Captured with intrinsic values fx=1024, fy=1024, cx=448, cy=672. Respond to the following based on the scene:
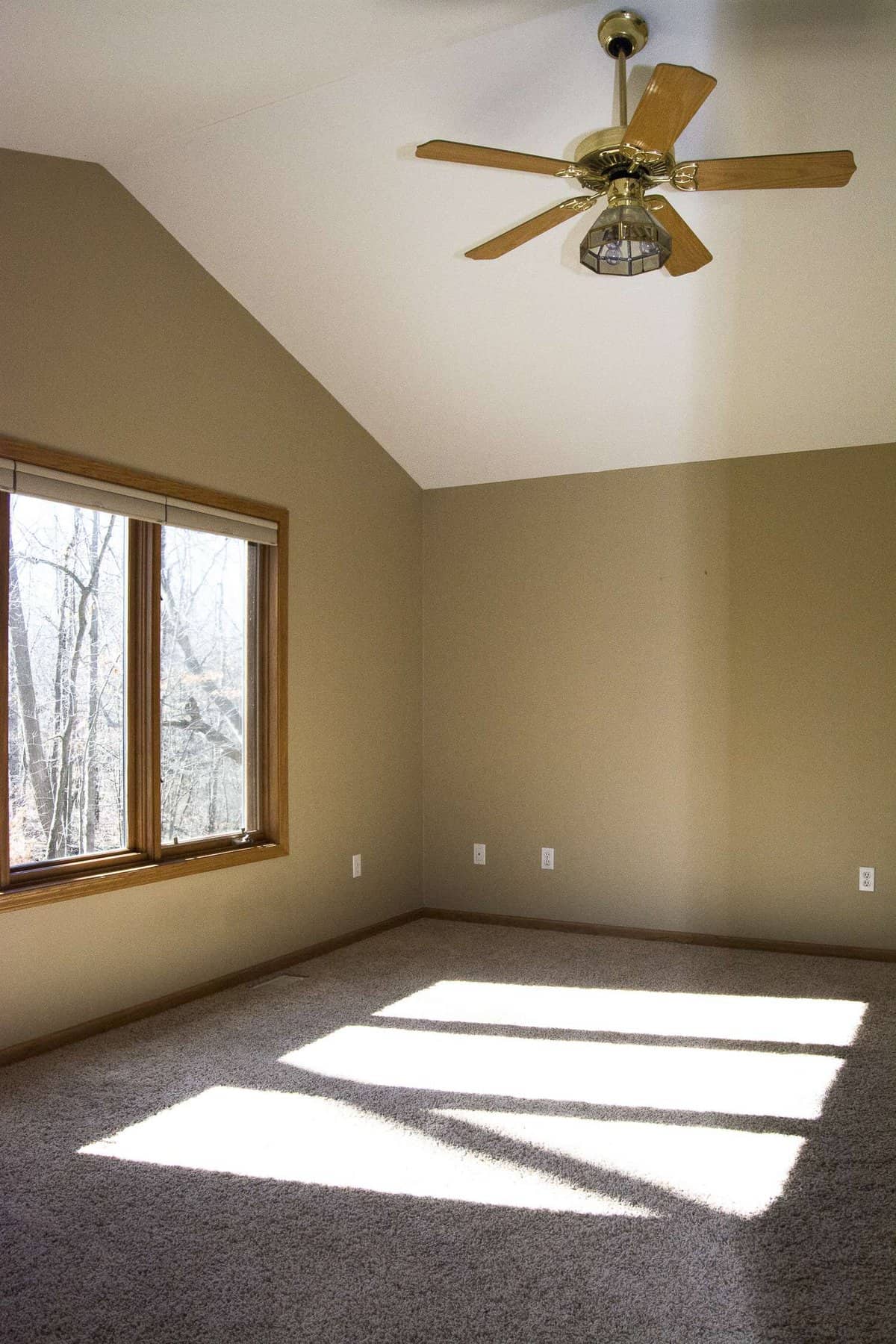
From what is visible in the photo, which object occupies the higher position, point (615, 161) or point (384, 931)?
point (615, 161)

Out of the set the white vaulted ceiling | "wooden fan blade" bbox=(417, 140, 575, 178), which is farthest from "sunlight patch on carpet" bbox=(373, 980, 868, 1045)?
"wooden fan blade" bbox=(417, 140, 575, 178)

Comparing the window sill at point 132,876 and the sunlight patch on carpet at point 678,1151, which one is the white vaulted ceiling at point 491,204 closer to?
the window sill at point 132,876

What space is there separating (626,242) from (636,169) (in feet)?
0.61

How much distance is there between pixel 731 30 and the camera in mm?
2713

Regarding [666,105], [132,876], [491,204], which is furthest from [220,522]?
[666,105]

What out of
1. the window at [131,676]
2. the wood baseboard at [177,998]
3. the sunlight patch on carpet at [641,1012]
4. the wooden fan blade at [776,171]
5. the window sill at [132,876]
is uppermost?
the wooden fan blade at [776,171]

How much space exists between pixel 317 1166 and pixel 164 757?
1829 millimetres

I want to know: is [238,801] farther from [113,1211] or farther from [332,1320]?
[332,1320]

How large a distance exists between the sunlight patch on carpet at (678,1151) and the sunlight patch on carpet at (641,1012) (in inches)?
32.0

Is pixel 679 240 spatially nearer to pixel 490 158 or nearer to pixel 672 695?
pixel 490 158

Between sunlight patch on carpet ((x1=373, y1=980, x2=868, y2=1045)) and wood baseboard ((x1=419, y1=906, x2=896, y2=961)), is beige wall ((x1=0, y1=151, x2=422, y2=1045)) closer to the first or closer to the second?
wood baseboard ((x1=419, y1=906, x2=896, y2=961))

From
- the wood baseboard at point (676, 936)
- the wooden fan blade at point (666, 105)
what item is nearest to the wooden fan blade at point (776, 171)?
the wooden fan blade at point (666, 105)

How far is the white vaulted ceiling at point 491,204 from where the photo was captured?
271 cm

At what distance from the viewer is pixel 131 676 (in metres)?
3.76
